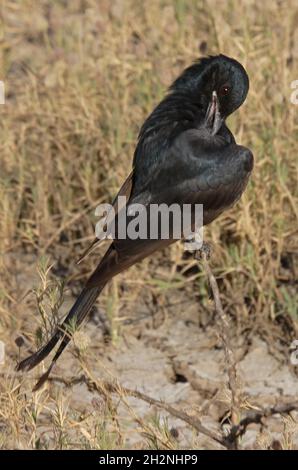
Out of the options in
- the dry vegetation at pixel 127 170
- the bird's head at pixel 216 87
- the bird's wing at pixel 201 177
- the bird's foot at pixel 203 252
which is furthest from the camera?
the dry vegetation at pixel 127 170

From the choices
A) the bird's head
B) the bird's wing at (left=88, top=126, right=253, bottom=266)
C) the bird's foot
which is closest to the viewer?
the bird's foot

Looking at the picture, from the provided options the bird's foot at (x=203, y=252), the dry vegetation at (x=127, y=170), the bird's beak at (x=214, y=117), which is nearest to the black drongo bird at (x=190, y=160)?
the bird's beak at (x=214, y=117)

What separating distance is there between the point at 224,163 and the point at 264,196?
679 millimetres

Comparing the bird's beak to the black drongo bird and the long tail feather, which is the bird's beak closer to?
the black drongo bird

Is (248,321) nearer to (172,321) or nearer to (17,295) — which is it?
(172,321)

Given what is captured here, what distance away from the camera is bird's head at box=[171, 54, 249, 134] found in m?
4.53

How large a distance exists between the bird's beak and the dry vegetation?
0.53 meters

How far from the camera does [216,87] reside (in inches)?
181

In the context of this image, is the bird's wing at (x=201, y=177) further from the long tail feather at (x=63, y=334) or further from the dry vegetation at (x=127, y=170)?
the dry vegetation at (x=127, y=170)

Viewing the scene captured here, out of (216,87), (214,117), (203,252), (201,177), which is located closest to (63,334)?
(203,252)

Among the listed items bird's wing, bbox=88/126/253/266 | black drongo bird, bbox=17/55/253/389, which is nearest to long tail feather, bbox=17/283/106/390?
black drongo bird, bbox=17/55/253/389

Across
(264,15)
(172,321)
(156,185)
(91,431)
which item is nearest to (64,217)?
(172,321)

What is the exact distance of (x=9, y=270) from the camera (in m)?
5.38

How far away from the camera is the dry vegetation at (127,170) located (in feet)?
16.5
